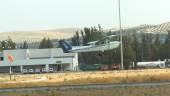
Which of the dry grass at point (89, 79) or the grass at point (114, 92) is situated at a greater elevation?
the grass at point (114, 92)

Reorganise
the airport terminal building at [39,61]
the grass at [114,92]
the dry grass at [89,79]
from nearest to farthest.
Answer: the grass at [114,92], the dry grass at [89,79], the airport terminal building at [39,61]

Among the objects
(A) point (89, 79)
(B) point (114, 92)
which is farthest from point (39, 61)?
(B) point (114, 92)

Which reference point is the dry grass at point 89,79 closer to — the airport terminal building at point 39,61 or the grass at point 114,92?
the grass at point 114,92

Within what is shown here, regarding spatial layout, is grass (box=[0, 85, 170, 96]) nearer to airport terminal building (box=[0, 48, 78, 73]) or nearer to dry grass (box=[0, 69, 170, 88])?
dry grass (box=[0, 69, 170, 88])

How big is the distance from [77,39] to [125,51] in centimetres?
5136

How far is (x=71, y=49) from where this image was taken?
408 feet

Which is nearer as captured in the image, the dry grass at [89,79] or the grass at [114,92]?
the grass at [114,92]

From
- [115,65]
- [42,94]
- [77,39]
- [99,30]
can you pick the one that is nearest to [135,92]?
[42,94]

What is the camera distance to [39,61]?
14338 centimetres

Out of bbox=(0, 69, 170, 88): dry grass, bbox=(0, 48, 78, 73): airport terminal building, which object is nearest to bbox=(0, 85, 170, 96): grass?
bbox=(0, 69, 170, 88): dry grass

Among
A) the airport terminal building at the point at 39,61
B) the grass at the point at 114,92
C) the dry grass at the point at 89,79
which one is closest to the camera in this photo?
the grass at the point at 114,92

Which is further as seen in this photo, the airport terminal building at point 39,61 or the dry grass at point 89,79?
the airport terminal building at point 39,61

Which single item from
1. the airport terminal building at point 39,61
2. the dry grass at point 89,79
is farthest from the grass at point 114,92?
the airport terminal building at point 39,61

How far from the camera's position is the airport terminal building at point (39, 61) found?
14219 centimetres
